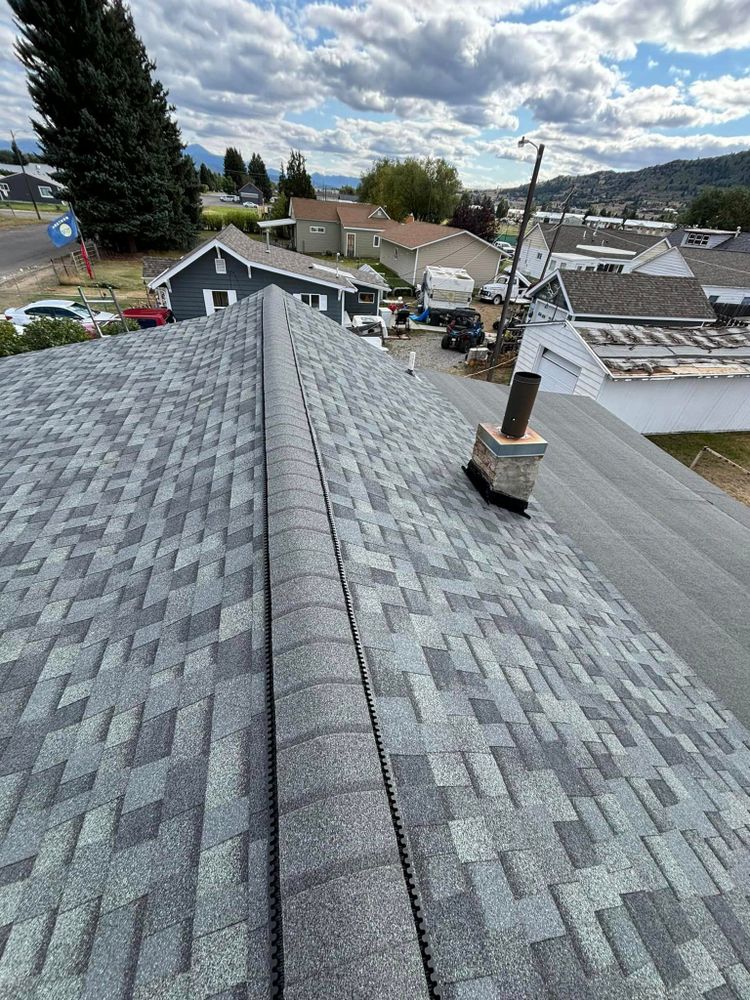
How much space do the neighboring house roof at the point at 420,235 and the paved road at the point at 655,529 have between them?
34474 mm

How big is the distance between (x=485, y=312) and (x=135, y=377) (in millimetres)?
34136

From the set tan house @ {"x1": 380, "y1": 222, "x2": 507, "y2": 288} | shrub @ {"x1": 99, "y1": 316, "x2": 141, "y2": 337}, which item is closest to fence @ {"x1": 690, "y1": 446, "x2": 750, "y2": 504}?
shrub @ {"x1": 99, "y1": 316, "x2": 141, "y2": 337}

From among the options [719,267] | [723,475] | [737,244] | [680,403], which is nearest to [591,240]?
[719,267]

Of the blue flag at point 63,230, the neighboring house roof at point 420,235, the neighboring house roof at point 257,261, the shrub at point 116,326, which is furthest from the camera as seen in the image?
the neighboring house roof at point 420,235

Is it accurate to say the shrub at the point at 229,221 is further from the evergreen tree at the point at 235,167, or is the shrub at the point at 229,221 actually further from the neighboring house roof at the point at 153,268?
the evergreen tree at the point at 235,167

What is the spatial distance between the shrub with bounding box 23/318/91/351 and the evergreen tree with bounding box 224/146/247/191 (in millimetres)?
107814

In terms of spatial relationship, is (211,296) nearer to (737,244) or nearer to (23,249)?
(23,249)

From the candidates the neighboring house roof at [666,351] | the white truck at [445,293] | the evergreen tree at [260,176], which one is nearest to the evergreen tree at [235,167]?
the evergreen tree at [260,176]

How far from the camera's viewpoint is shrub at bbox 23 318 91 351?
47.1ft

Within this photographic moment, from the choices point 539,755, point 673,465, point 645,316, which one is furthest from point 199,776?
point 645,316

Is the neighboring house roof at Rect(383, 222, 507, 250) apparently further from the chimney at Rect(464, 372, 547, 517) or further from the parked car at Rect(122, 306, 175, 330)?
the chimney at Rect(464, 372, 547, 517)

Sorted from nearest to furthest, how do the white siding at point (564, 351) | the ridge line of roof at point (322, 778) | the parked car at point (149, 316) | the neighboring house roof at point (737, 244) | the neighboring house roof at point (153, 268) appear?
the ridge line of roof at point (322, 778) < the white siding at point (564, 351) < the parked car at point (149, 316) < the neighboring house roof at point (153, 268) < the neighboring house roof at point (737, 244)

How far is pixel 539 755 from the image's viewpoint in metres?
2.69

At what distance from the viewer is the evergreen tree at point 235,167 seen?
99.6 metres
